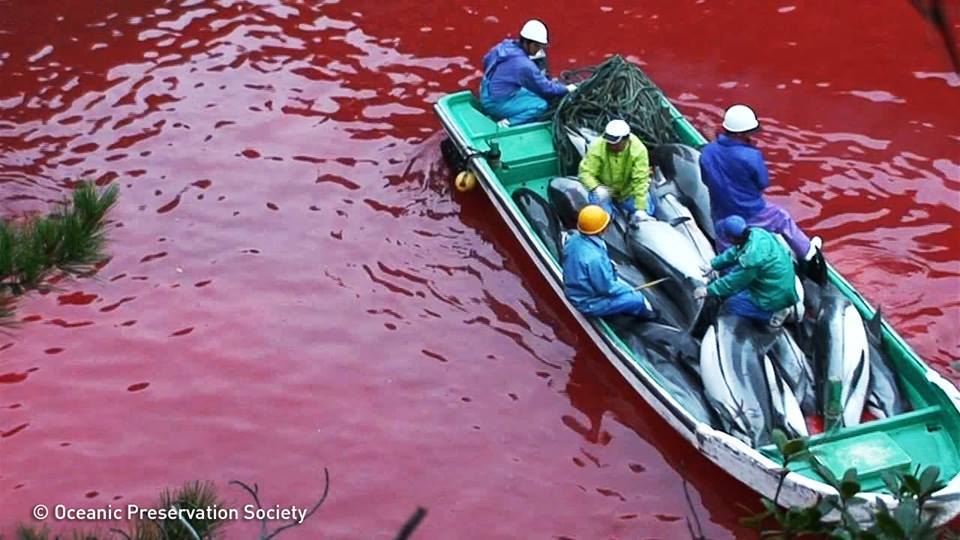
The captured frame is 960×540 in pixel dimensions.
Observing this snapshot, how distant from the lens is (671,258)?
33.4 feet

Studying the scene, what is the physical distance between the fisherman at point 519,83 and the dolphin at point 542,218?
4.35 ft

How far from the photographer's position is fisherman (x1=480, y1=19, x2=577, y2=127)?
12.2 metres

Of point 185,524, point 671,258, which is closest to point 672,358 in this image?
point 671,258

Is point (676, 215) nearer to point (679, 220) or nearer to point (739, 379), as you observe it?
point (679, 220)

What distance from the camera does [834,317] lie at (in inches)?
362

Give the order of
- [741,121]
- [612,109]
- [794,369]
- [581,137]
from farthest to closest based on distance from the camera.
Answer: [612,109]
[581,137]
[741,121]
[794,369]

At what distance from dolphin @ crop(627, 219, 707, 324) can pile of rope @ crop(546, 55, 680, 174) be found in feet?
4.96

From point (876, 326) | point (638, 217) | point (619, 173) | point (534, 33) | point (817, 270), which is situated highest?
point (534, 33)

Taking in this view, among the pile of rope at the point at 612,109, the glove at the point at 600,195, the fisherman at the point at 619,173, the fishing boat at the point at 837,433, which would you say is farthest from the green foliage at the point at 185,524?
the pile of rope at the point at 612,109

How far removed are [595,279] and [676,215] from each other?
5.04 feet

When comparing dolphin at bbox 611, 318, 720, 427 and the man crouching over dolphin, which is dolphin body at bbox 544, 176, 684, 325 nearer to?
dolphin at bbox 611, 318, 720, 427

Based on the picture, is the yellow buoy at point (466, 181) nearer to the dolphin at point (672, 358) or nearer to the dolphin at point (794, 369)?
the dolphin at point (672, 358)

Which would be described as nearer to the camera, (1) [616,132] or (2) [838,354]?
(2) [838,354]

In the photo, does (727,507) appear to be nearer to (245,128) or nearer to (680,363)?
(680,363)
